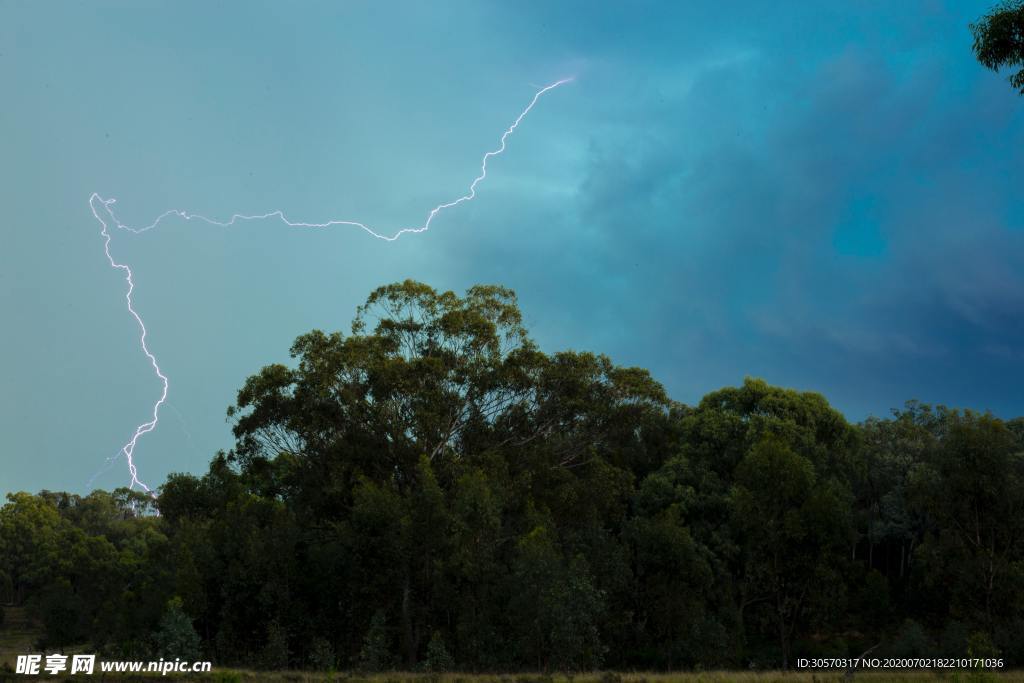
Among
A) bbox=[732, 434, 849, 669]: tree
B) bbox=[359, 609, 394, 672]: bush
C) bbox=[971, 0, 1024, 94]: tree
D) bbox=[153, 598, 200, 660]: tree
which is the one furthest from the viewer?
bbox=[732, 434, 849, 669]: tree

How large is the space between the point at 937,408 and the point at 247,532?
43763 millimetres

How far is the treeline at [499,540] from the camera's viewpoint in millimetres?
28922

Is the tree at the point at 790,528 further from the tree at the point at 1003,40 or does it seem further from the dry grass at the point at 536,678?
the tree at the point at 1003,40

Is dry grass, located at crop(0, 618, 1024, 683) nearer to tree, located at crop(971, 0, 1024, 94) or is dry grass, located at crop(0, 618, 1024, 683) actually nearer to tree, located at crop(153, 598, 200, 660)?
tree, located at crop(153, 598, 200, 660)

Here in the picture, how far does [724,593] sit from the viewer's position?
38.3 metres

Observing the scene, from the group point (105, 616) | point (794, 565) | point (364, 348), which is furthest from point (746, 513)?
point (105, 616)

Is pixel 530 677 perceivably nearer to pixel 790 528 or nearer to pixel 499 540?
pixel 499 540

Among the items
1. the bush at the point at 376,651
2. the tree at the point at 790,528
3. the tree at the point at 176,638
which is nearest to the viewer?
the tree at the point at 176,638

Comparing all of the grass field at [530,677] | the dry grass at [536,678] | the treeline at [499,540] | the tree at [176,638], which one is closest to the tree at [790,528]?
the treeline at [499,540]

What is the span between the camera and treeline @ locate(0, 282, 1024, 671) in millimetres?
28922

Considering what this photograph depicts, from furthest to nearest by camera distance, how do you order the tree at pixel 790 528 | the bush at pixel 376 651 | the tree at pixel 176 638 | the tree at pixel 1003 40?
the tree at pixel 790 528 < the bush at pixel 376 651 < the tree at pixel 176 638 < the tree at pixel 1003 40

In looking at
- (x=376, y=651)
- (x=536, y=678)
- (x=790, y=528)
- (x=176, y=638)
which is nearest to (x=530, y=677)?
(x=536, y=678)

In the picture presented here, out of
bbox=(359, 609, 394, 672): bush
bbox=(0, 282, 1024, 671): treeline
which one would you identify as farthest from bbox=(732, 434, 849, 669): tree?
bbox=(359, 609, 394, 672): bush

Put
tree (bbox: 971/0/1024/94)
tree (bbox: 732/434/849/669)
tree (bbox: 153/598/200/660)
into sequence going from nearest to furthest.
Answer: tree (bbox: 971/0/1024/94)
tree (bbox: 153/598/200/660)
tree (bbox: 732/434/849/669)
